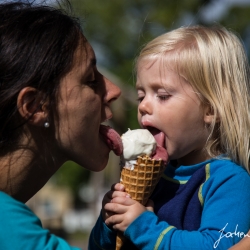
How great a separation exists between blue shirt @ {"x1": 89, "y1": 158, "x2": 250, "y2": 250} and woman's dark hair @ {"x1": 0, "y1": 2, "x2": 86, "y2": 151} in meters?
0.78

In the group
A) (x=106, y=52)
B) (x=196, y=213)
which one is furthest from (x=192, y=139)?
(x=106, y=52)

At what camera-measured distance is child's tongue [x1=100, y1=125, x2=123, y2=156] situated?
3170mm

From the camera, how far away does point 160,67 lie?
3.41 meters

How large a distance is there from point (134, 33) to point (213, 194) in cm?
3110

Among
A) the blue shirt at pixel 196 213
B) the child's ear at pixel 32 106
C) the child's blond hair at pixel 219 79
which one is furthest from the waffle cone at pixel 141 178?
the child's ear at pixel 32 106

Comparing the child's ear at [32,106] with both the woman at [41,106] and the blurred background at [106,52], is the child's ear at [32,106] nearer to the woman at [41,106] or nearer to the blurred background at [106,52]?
the woman at [41,106]

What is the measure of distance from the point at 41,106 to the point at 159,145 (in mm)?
723

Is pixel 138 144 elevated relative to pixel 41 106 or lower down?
lower down

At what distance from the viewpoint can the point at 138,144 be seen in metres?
3.14

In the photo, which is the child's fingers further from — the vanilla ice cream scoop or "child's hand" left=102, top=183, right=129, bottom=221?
the vanilla ice cream scoop

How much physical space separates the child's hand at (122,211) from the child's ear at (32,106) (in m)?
0.58

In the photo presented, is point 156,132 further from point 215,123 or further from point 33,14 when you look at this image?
point 33,14

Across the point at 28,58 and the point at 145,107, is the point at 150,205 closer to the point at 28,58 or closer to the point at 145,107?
the point at 145,107

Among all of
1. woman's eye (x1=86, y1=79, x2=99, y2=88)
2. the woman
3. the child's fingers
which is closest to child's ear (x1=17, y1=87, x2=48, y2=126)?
the woman
